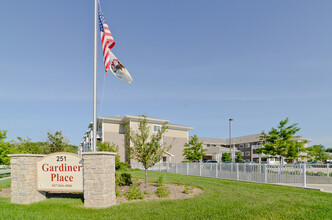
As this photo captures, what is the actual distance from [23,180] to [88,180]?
109 inches

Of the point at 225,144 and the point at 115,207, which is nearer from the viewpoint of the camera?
the point at 115,207

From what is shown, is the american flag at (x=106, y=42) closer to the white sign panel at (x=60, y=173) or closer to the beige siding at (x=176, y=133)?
the white sign panel at (x=60, y=173)

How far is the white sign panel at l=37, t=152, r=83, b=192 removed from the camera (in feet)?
26.0

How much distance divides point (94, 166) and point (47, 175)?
7.87 ft

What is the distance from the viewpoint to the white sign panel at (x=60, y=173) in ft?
26.0

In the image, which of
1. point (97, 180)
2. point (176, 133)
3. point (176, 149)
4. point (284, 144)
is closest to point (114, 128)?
point (176, 133)

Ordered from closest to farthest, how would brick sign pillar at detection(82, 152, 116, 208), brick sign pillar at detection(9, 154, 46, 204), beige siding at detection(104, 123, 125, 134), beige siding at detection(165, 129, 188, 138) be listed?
brick sign pillar at detection(82, 152, 116, 208), brick sign pillar at detection(9, 154, 46, 204), beige siding at detection(104, 123, 125, 134), beige siding at detection(165, 129, 188, 138)

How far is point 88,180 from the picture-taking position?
23.9ft

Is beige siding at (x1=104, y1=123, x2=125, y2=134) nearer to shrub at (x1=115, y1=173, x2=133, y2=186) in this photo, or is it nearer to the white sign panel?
shrub at (x1=115, y1=173, x2=133, y2=186)

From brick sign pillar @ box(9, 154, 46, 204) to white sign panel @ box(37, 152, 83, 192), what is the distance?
235mm

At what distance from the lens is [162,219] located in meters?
5.82

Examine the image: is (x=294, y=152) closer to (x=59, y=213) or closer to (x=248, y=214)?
(x=248, y=214)

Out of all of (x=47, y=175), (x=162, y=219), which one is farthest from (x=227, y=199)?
(x=47, y=175)

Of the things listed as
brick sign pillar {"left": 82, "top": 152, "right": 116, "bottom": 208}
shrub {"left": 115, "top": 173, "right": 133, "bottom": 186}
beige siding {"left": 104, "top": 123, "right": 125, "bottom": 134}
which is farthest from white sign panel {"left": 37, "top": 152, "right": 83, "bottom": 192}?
beige siding {"left": 104, "top": 123, "right": 125, "bottom": 134}
